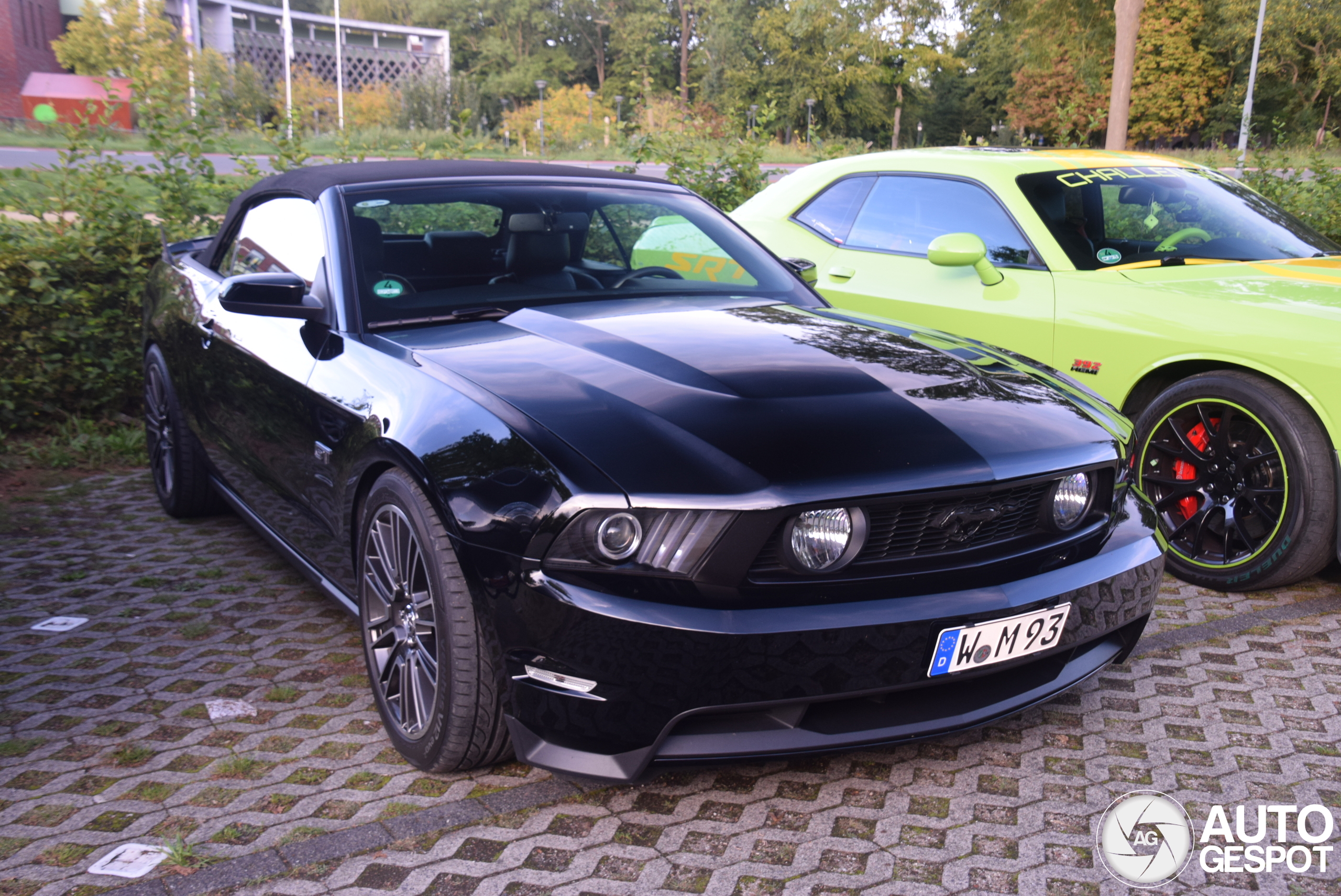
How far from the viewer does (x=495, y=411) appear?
2441 mm

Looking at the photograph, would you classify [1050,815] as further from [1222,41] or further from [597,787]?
[1222,41]

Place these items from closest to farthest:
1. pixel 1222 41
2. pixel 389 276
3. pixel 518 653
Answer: pixel 518 653 < pixel 389 276 < pixel 1222 41

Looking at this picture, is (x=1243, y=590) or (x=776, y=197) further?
(x=776, y=197)

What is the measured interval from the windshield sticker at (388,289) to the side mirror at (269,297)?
170 millimetres

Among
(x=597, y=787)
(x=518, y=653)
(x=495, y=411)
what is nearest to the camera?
(x=518, y=653)

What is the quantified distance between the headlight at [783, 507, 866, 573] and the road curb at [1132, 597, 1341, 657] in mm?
1662

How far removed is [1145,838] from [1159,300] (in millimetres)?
2346

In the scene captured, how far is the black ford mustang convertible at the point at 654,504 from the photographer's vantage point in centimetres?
215

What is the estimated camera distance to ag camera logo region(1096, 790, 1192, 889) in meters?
2.27

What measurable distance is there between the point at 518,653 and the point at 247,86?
131ft

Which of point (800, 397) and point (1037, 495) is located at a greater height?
point (800, 397)

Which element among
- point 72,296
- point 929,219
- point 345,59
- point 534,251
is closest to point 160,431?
point 72,296

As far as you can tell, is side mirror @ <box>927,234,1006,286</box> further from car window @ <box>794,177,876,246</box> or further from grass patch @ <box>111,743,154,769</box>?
grass patch @ <box>111,743,154,769</box>

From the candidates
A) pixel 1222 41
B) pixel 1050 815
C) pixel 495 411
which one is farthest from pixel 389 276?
pixel 1222 41
